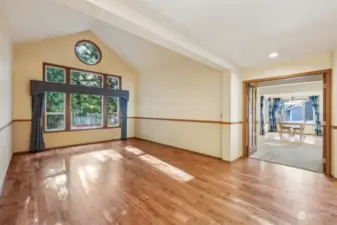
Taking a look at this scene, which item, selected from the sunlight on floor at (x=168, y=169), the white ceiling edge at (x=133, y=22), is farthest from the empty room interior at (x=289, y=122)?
the white ceiling edge at (x=133, y=22)

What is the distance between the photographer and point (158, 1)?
183 cm

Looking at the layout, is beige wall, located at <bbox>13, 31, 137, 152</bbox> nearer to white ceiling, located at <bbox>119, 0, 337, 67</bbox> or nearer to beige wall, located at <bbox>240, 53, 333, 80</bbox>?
white ceiling, located at <bbox>119, 0, 337, 67</bbox>

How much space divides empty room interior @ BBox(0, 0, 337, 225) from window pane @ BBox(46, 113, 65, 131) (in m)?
0.03

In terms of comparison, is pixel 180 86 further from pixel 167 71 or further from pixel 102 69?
pixel 102 69

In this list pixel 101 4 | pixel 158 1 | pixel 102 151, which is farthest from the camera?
pixel 102 151

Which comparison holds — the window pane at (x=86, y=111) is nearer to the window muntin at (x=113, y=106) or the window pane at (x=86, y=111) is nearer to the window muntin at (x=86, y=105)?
the window muntin at (x=86, y=105)

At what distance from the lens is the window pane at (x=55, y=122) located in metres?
5.17

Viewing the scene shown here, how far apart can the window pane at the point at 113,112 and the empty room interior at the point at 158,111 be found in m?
0.06

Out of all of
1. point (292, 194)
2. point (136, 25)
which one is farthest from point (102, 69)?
point (292, 194)

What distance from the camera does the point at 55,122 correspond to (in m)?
5.31

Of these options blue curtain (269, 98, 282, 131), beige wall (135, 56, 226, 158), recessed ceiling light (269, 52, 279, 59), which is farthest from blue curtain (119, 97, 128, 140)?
blue curtain (269, 98, 282, 131)

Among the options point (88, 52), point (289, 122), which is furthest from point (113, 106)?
point (289, 122)

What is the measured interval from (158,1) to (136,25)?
0.38 m

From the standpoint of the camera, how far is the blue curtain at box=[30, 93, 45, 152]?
4762 mm
